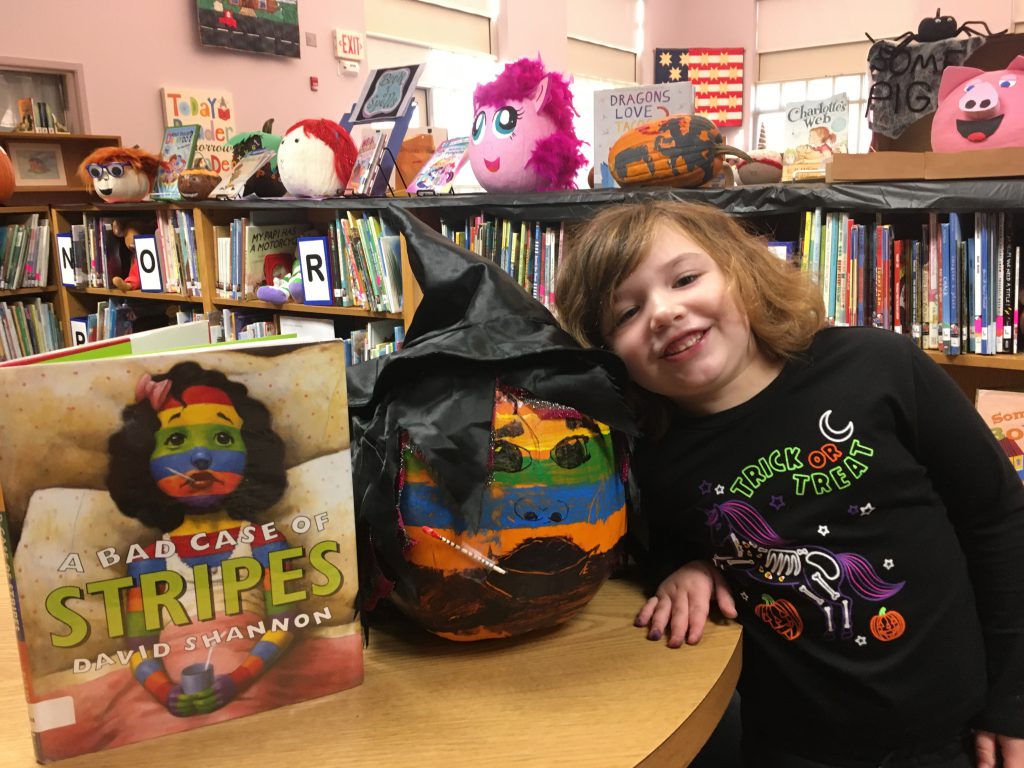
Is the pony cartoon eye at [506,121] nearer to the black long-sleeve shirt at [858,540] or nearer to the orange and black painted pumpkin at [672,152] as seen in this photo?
the orange and black painted pumpkin at [672,152]

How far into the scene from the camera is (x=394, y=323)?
2572mm

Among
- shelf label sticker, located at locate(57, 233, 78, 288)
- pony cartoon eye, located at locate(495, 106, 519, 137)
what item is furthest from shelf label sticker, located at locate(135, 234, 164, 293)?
pony cartoon eye, located at locate(495, 106, 519, 137)

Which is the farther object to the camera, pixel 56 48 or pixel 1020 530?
pixel 56 48

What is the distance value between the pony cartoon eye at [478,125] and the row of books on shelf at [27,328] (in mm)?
2230

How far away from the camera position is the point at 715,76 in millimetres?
7629

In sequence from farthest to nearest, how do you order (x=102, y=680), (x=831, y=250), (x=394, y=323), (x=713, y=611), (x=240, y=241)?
(x=240, y=241), (x=394, y=323), (x=831, y=250), (x=713, y=611), (x=102, y=680)

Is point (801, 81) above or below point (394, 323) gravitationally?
above

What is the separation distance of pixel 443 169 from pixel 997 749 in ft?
6.73

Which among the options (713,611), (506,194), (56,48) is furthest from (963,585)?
(56,48)

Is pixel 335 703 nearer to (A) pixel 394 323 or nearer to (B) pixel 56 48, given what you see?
(A) pixel 394 323

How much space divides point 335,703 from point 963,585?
69 centimetres

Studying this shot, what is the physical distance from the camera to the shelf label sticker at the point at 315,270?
2600 mm

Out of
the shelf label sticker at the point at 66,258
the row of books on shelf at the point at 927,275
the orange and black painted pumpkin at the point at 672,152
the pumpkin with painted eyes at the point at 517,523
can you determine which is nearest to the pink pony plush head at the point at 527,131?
the orange and black painted pumpkin at the point at 672,152

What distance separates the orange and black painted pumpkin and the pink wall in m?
3.08
